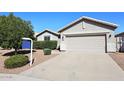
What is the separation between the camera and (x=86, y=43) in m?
22.2

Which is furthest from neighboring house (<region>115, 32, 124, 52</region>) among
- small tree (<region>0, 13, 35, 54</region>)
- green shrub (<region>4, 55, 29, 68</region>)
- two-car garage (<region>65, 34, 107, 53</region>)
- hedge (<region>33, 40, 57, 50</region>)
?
green shrub (<region>4, 55, 29, 68</region>)

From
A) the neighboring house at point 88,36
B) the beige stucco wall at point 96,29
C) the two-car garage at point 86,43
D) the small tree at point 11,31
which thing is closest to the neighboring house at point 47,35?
the neighboring house at point 88,36

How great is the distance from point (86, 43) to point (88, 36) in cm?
83

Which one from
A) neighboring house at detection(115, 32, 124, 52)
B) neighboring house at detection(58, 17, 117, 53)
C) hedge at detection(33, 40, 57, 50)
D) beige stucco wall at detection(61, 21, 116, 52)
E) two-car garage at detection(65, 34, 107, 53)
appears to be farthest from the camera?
hedge at detection(33, 40, 57, 50)

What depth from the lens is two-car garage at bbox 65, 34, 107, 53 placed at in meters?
21.4

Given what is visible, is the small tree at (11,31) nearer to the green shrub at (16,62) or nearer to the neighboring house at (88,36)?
the green shrub at (16,62)

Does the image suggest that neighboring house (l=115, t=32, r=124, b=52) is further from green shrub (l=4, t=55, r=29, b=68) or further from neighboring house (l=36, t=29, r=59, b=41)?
green shrub (l=4, t=55, r=29, b=68)

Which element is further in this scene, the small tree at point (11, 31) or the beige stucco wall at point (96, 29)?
the beige stucco wall at point (96, 29)

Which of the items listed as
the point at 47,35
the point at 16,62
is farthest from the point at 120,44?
the point at 16,62

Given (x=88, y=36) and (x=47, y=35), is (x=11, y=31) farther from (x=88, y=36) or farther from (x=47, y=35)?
(x=47, y=35)

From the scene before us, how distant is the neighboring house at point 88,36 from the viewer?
821 inches
